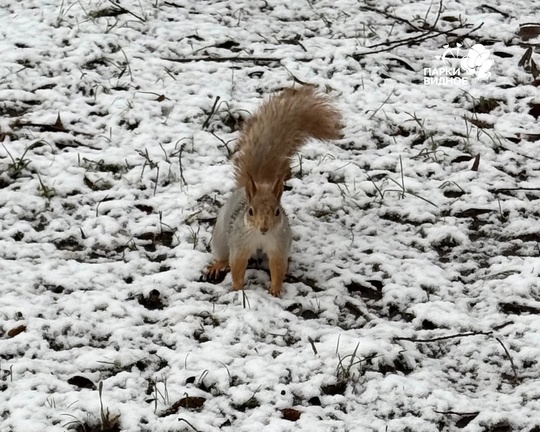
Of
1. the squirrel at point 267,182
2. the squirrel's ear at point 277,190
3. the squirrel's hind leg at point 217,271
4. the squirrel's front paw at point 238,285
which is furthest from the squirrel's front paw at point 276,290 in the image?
the squirrel's ear at point 277,190

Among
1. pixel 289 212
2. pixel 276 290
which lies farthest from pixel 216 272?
pixel 289 212

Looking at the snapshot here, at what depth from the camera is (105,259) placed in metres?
3.72

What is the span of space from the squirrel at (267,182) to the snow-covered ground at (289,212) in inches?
6.0

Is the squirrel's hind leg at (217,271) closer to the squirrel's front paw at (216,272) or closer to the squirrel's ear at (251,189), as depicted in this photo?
the squirrel's front paw at (216,272)

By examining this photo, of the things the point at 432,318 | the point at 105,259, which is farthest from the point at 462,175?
the point at 105,259

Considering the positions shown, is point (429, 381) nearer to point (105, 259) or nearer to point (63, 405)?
point (63, 405)

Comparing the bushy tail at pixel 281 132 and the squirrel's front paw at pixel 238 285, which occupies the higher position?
the bushy tail at pixel 281 132

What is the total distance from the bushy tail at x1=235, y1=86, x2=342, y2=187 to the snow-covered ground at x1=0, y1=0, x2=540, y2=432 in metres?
0.46

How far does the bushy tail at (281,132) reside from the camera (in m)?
3.56

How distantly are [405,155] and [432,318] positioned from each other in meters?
1.45

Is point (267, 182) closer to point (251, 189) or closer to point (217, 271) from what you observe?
point (251, 189)

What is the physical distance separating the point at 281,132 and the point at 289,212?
59 centimetres

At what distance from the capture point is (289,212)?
13.6ft

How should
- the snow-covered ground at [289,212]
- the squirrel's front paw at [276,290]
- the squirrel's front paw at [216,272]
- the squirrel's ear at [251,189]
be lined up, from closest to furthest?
the snow-covered ground at [289,212], the squirrel's ear at [251,189], the squirrel's front paw at [276,290], the squirrel's front paw at [216,272]
